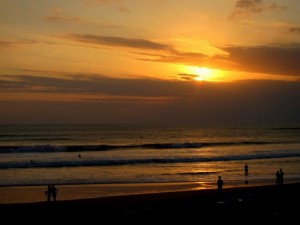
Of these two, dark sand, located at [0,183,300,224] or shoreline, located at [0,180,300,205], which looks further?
shoreline, located at [0,180,300,205]

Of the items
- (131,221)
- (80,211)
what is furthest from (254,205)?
(80,211)

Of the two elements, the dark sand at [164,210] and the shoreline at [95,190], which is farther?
the shoreline at [95,190]

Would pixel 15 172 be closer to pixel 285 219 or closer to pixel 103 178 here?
pixel 103 178

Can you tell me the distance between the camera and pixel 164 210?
19.4 m

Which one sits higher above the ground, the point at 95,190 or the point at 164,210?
the point at 95,190

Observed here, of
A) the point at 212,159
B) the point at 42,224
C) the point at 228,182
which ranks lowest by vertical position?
the point at 42,224

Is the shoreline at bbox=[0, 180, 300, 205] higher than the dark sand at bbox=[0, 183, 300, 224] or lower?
higher

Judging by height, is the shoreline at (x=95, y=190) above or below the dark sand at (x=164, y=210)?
above

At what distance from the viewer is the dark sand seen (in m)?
17.5

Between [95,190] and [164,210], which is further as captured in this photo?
[95,190]

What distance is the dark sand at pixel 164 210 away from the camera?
1755 centimetres

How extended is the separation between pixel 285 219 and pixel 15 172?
29.9 meters

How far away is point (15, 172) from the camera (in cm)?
4019

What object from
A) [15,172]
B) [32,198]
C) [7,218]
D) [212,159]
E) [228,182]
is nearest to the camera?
[7,218]
